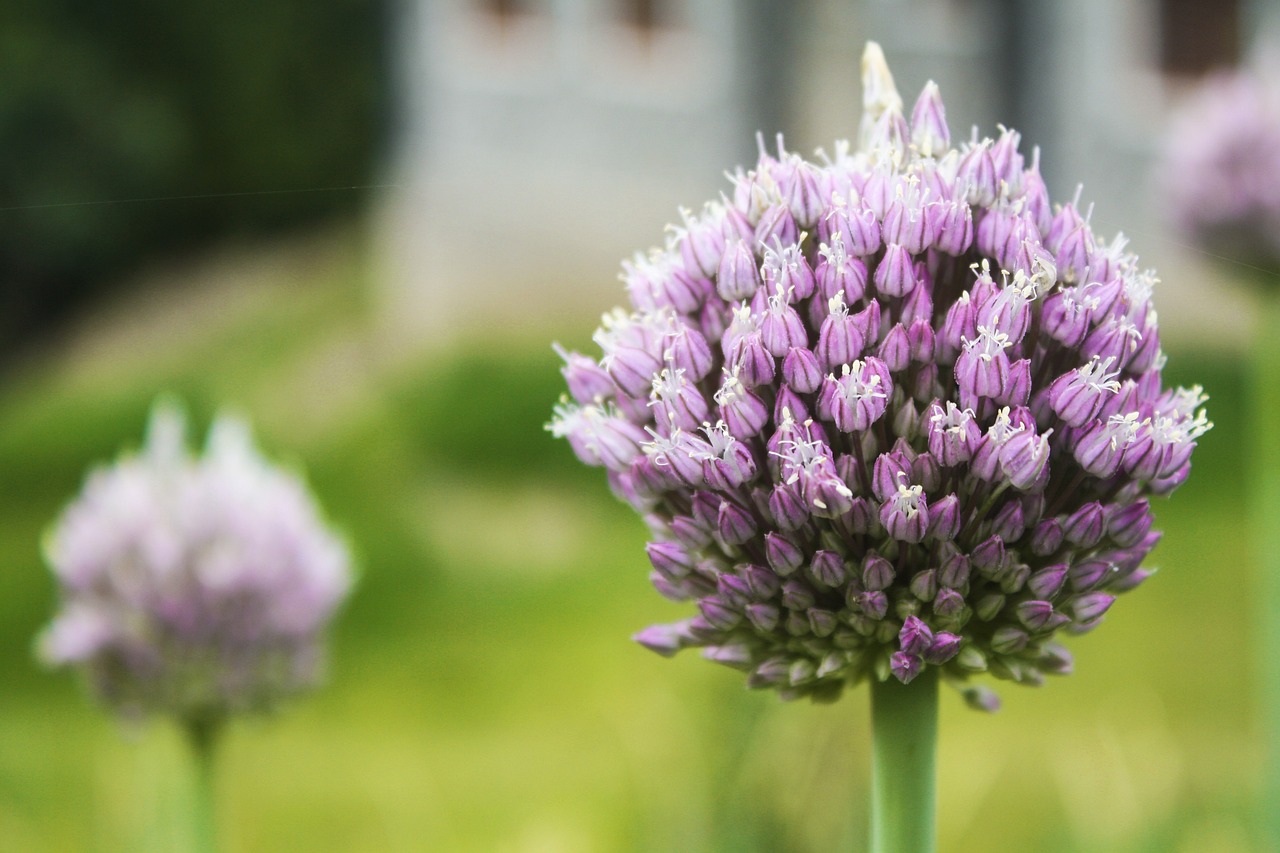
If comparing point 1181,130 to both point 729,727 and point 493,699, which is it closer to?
point 729,727

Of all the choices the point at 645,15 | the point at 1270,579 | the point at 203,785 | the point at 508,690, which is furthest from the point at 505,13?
the point at 203,785

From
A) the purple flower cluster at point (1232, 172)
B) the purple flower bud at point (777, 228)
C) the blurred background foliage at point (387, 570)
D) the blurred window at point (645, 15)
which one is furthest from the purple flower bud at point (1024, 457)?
the blurred window at point (645, 15)

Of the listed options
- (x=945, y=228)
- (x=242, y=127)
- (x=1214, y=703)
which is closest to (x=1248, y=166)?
(x=945, y=228)

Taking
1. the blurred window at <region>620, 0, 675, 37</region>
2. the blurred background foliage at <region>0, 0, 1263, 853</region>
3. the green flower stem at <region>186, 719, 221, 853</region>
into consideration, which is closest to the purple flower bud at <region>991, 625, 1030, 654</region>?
the blurred background foliage at <region>0, 0, 1263, 853</region>

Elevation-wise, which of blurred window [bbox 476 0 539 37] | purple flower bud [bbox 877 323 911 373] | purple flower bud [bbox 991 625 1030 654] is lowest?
purple flower bud [bbox 991 625 1030 654]

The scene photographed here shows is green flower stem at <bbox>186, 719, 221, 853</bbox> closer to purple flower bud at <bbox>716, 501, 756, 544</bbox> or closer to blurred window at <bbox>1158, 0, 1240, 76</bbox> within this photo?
purple flower bud at <bbox>716, 501, 756, 544</bbox>

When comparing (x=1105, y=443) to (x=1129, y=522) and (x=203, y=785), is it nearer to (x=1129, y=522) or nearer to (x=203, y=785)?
(x=1129, y=522)
